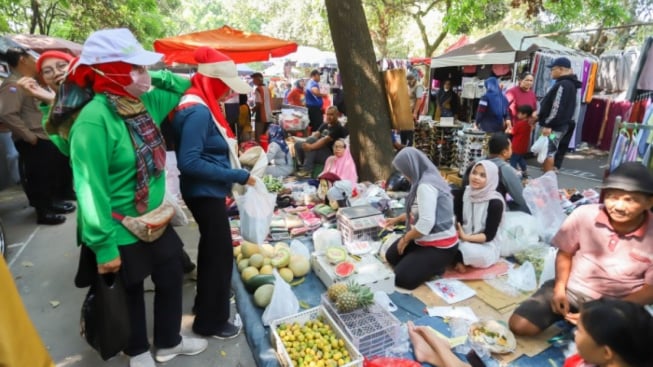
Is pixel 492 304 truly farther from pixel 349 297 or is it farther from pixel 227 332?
pixel 227 332

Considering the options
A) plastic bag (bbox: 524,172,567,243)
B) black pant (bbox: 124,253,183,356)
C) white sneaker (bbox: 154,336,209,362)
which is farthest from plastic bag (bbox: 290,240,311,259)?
plastic bag (bbox: 524,172,567,243)

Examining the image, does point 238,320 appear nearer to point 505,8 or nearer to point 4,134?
point 4,134

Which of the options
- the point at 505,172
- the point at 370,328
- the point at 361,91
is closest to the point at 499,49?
the point at 361,91

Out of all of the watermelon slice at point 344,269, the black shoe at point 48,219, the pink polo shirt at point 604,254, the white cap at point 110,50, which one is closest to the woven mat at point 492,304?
the pink polo shirt at point 604,254

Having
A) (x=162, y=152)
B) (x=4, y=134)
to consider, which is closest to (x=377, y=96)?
(x=162, y=152)

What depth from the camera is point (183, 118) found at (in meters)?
2.10

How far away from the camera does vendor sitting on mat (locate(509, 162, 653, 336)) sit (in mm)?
2049

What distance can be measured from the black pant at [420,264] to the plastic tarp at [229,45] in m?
5.52

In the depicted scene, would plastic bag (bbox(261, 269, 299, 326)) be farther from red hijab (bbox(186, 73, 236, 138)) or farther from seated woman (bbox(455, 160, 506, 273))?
seated woman (bbox(455, 160, 506, 273))

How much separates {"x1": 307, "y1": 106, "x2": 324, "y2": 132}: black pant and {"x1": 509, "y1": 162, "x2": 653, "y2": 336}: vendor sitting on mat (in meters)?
6.96

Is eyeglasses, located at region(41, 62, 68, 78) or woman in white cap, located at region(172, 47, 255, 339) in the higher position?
eyeglasses, located at region(41, 62, 68, 78)

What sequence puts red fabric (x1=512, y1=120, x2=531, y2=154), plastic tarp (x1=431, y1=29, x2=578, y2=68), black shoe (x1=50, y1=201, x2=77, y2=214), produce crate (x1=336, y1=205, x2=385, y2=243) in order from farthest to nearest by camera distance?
plastic tarp (x1=431, y1=29, x2=578, y2=68)
red fabric (x1=512, y1=120, x2=531, y2=154)
black shoe (x1=50, y1=201, x2=77, y2=214)
produce crate (x1=336, y1=205, x2=385, y2=243)

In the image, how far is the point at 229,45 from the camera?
707 centimetres

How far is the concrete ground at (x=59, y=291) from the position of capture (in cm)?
242
